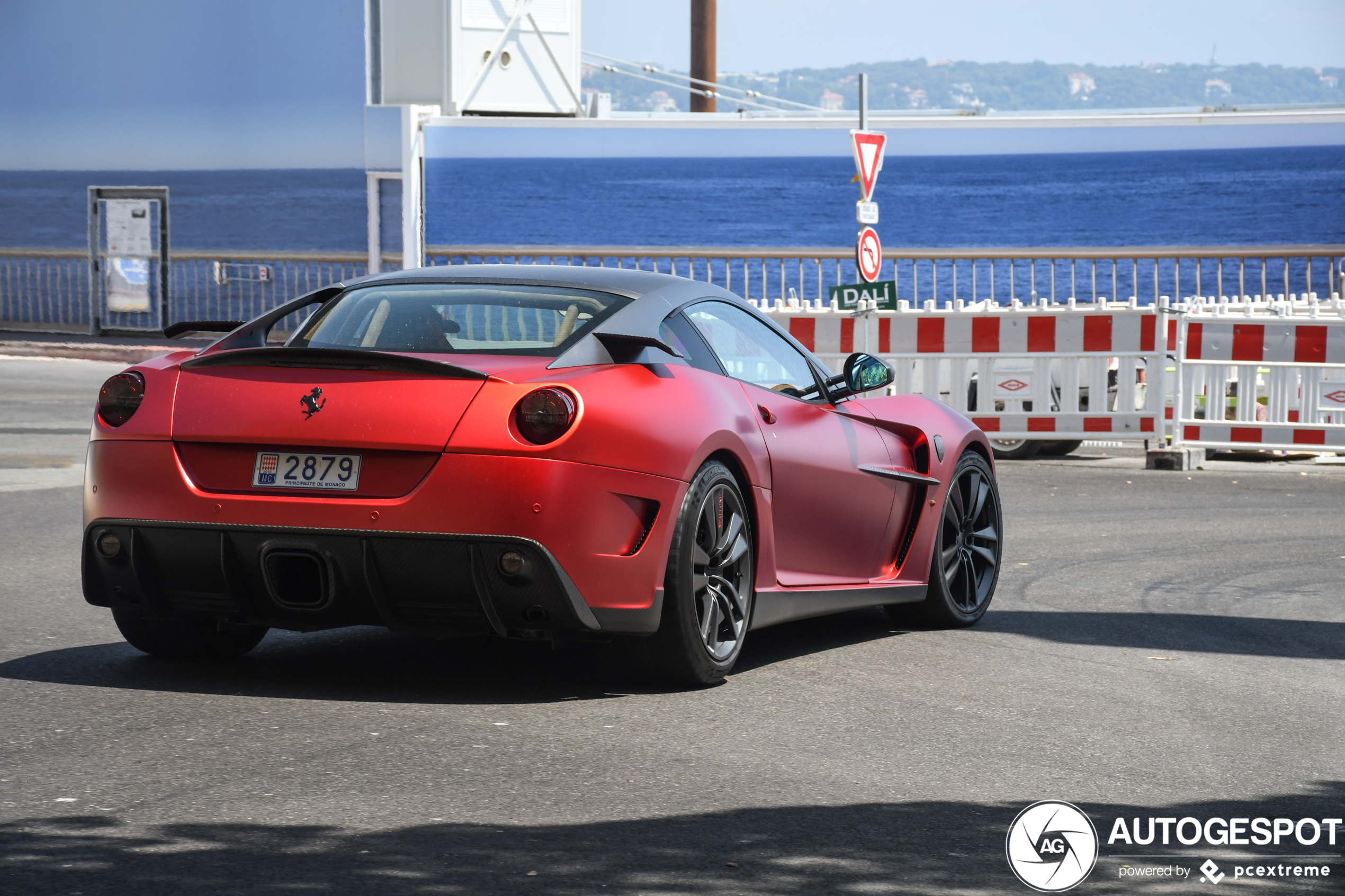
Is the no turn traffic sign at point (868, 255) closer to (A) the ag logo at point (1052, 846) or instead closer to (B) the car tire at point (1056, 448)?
(B) the car tire at point (1056, 448)

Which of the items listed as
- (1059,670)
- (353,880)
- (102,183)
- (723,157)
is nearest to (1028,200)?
(723,157)

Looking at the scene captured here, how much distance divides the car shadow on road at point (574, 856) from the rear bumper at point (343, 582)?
3.60ft

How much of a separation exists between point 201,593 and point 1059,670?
2.94 m

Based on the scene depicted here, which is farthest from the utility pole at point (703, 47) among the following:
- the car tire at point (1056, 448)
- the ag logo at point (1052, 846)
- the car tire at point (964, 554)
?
the ag logo at point (1052, 846)

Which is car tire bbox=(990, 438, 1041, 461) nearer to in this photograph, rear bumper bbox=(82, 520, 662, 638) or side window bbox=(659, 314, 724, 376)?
side window bbox=(659, 314, 724, 376)

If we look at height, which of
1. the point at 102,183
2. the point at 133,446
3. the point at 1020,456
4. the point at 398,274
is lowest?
the point at 1020,456

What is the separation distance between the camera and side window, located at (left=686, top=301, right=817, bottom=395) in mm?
5801

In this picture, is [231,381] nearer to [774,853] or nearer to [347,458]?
[347,458]

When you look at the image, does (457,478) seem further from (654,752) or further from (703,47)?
(703,47)

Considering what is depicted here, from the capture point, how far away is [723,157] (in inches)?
1726

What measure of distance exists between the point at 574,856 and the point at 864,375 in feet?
Answer: 9.96

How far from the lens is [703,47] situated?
6225 cm

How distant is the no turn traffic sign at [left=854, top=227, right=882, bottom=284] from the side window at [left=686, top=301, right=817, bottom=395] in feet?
38.0

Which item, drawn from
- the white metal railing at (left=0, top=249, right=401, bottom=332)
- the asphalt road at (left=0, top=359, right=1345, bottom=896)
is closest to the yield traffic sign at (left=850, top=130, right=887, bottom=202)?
the asphalt road at (left=0, top=359, right=1345, bottom=896)
